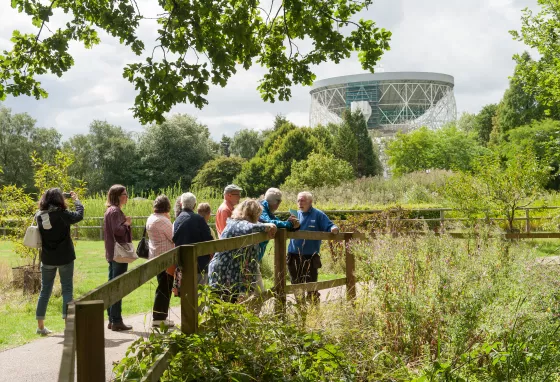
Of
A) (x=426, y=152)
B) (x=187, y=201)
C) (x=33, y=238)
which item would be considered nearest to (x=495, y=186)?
(x=187, y=201)

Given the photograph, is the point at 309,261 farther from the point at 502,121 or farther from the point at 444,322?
the point at 502,121

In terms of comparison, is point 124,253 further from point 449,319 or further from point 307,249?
point 449,319

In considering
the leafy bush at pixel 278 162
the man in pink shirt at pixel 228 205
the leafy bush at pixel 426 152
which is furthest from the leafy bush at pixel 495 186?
the leafy bush at pixel 426 152

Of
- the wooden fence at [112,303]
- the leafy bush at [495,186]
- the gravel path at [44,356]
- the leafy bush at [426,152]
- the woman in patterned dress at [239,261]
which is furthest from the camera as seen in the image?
the leafy bush at [426,152]

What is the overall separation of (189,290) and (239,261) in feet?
5.01

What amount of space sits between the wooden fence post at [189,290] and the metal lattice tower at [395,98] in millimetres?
58452

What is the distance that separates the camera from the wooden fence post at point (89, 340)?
202 cm

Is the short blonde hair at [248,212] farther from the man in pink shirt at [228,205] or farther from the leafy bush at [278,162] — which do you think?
the leafy bush at [278,162]

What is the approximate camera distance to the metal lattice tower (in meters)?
62.3

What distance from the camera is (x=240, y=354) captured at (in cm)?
331

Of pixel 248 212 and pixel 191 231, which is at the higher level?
pixel 248 212

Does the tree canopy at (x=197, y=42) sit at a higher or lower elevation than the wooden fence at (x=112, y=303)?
higher

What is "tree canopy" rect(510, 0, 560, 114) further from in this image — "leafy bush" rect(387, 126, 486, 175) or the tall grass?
"leafy bush" rect(387, 126, 486, 175)

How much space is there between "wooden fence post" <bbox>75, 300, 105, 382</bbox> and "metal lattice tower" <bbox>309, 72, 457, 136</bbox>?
59.9 metres
